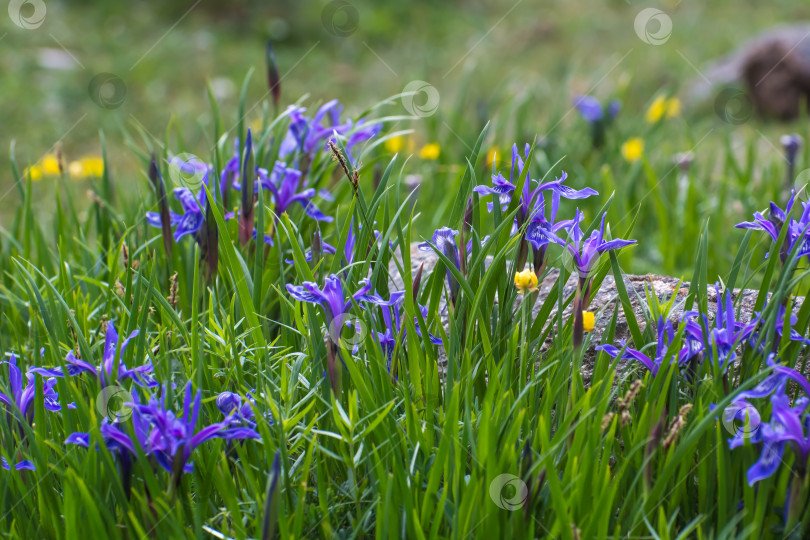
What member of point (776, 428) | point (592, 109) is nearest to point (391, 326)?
point (776, 428)

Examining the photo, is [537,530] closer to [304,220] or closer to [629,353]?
[629,353]

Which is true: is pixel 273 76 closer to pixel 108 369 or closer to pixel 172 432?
pixel 108 369

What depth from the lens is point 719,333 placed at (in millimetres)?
1303

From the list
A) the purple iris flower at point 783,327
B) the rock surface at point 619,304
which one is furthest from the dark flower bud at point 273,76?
the purple iris flower at point 783,327

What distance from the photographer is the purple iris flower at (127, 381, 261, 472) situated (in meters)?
1.16

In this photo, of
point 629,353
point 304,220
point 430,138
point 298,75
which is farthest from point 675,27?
point 629,353

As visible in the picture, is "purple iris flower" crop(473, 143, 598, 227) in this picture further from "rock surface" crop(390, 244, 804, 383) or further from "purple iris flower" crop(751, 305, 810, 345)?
"purple iris flower" crop(751, 305, 810, 345)

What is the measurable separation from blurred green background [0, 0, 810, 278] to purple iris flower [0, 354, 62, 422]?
2938mm

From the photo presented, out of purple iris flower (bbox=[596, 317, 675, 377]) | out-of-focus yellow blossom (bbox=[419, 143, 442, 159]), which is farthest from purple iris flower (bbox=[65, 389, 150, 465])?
out-of-focus yellow blossom (bbox=[419, 143, 442, 159])

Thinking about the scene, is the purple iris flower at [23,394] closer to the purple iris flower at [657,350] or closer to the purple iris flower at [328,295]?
the purple iris flower at [328,295]

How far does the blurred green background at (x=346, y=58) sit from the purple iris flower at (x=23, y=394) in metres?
2.94

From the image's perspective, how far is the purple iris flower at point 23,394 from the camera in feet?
4.44

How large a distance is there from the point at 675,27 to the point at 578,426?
7.87 meters

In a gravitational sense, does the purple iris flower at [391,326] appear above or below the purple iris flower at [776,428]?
above
